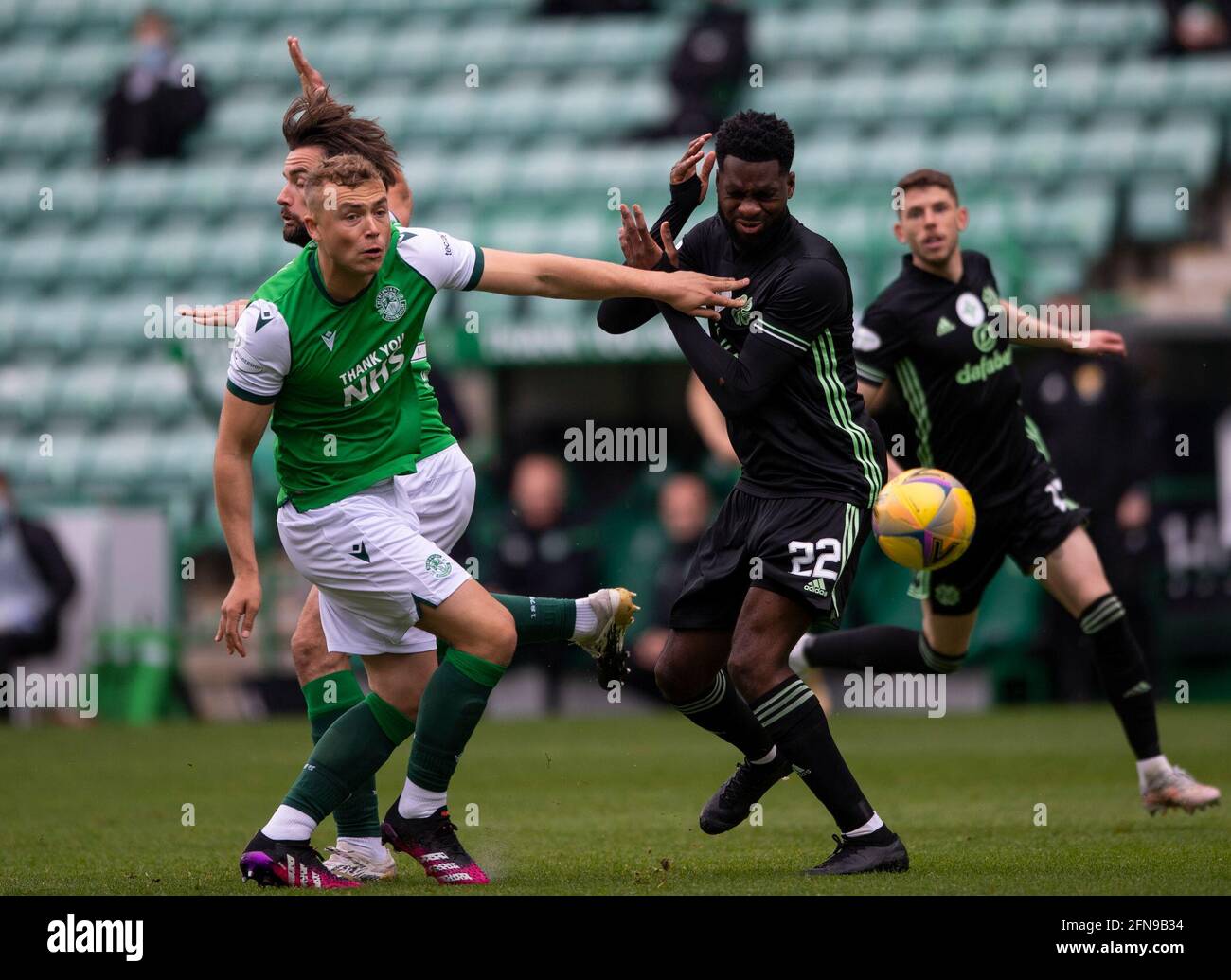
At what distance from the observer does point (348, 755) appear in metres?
5.27

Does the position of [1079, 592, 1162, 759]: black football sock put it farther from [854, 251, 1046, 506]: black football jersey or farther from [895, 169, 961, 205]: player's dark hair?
[895, 169, 961, 205]: player's dark hair

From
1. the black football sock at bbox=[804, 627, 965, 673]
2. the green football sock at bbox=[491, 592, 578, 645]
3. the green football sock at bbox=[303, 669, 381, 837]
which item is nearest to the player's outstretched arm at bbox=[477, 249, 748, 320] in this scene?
the green football sock at bbox=[491, 592, 578, 645]

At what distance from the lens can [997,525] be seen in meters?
7.15

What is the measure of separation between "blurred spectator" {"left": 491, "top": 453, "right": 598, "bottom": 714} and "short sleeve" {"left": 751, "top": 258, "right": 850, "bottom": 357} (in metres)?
6.51

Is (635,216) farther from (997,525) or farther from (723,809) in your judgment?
(997,525)

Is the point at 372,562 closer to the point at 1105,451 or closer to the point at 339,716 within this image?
the point at 339,716

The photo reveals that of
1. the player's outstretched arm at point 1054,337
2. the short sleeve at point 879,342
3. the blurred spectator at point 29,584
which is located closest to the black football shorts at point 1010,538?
the player's outstretched arm at point 1054,337

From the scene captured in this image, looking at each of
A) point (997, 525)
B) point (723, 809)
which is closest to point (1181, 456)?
point (997, 525)

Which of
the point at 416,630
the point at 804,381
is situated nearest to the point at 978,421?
the point at 804,381

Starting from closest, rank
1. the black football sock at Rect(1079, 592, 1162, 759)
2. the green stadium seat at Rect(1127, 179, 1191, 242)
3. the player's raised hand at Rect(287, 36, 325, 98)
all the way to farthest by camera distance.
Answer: the player's raised hand at Rect(287, 36, 325, 98), the black football sock at Rect(1079, 592, 1162, 759), the green stadium seat at Rect(1127, 179, 1191, 242)

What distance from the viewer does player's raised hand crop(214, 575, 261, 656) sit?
5.02 meters

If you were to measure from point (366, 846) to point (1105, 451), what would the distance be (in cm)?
712

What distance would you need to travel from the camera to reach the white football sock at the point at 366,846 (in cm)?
570

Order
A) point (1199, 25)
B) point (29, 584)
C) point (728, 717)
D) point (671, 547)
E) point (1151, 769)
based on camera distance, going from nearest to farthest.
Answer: point (728, 717) → point (1151, 769) → point (671, 547) → point (29, 584) → point (1199, 25)
